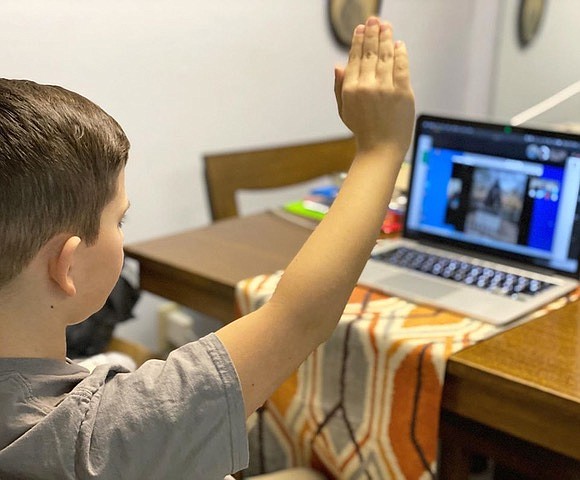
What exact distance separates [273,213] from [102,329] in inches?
18.6

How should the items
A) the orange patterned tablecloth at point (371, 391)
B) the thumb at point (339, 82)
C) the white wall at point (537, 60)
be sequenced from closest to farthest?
the thumb at point (339, 82), the orange patterned tablecloth at point (371, 391), the white wall at point (537, 60)

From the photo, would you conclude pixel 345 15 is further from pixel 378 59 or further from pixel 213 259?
pixel 378 59

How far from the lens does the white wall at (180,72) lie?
1.87 metres

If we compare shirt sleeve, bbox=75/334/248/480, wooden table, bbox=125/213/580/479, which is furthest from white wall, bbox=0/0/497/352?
shirt sleeve, bbox=75/334/248/480

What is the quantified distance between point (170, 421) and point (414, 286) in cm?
76

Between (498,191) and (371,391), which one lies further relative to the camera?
(498,191)

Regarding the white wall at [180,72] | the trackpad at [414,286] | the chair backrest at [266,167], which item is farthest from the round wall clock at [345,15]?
the trackpad at [414,286]

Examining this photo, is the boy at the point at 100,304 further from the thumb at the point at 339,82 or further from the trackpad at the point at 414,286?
the trackpad at the point at 414,286

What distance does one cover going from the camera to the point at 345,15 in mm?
2525

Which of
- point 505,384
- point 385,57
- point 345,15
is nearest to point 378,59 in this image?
point 385,57

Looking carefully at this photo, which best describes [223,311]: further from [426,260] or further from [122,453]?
[122,453]

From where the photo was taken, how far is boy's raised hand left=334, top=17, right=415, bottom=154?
71 cm

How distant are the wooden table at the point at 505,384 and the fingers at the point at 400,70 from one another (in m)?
0.48

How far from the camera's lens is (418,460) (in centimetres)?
117
